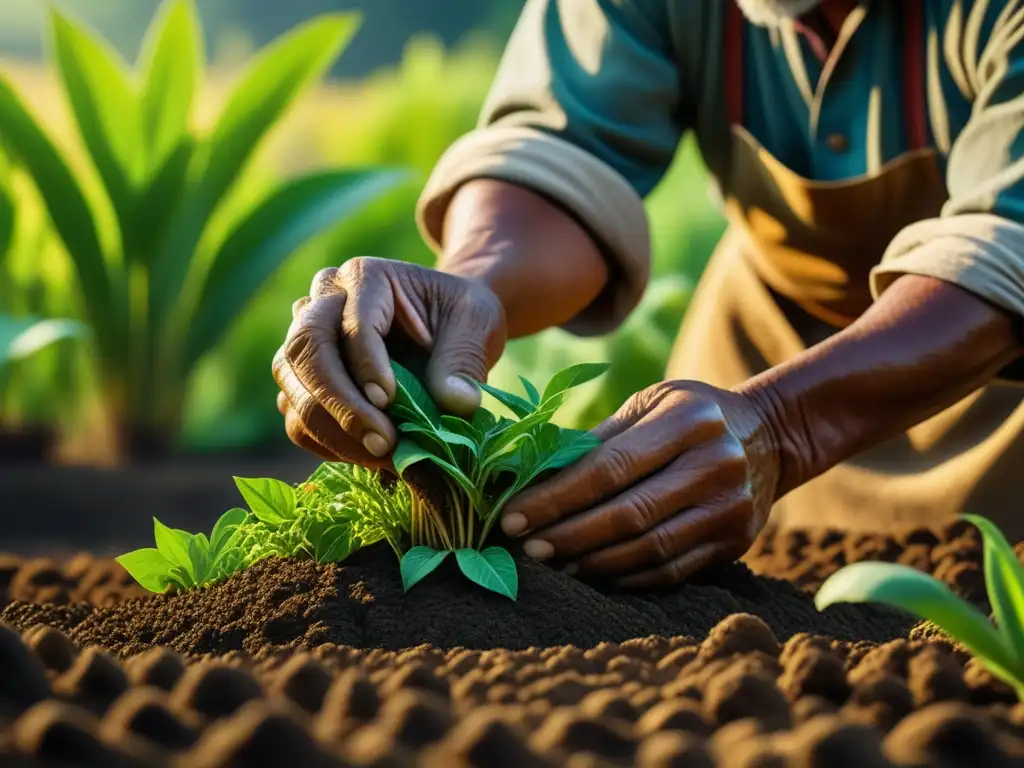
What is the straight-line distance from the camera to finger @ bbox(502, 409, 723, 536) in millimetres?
1224

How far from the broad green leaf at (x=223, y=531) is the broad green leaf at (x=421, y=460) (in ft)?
0.82

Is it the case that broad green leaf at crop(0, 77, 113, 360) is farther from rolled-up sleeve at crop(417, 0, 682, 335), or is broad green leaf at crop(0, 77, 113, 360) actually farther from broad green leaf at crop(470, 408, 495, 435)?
broad green leaf at crop(470, 408, 495, 435)

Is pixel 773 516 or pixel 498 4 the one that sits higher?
pixel 498 4

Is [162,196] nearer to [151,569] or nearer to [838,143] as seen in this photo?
[838,143]

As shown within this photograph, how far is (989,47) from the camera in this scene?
1567mm

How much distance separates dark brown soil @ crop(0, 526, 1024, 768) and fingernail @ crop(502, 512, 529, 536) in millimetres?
44

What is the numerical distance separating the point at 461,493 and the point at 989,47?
87 cm

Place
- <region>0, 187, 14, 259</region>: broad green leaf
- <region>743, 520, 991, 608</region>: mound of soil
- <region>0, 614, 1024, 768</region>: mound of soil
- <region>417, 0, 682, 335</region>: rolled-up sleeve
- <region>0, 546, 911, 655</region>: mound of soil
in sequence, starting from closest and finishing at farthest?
1. <region>0, 614, 1024, 768</region>: mound of soil
2. <region>0, 546, 911, 655</region>: mound of soil
3. <region>743, 520, 991, 608</region>: mound of soil
4. <region>417, 0, 682, 335</region>: rolled-up sleeve
5. <region>0, 187, 14, 259</region>: broad green leaf

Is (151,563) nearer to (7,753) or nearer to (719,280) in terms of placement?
(7,753)

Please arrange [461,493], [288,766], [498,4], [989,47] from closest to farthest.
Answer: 1. [288,766]
2. [461,493]
3. [989,47]
4. [498,4]

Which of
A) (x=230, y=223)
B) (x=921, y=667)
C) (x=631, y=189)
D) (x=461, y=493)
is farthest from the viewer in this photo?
(x=230, y=223)

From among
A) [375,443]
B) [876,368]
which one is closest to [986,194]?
[876,368]

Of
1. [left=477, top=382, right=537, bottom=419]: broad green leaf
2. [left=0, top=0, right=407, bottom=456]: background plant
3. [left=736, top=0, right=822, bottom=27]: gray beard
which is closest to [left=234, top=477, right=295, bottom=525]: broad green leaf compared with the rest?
[left=477, top=382, right=537, bottom=419]: broad green leaf

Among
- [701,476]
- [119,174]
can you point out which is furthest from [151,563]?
[119,174]
